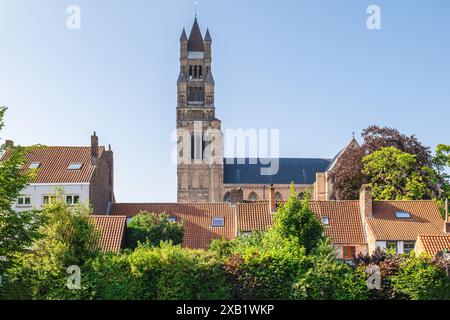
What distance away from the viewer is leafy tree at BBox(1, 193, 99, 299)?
119ft

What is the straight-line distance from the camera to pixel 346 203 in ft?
195

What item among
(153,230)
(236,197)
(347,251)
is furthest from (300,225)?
(236,197)

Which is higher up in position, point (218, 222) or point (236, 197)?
point (236, 197)

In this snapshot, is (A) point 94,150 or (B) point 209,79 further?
(B) point 209,79

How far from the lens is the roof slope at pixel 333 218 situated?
56344 mm

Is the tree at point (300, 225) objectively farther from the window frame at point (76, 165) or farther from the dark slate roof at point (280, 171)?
the dark slate roof at point (280, 171)

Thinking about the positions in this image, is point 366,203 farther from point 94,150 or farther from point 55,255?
point 55,255

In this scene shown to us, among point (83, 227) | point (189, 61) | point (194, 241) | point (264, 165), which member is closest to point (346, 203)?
point (194, 241)

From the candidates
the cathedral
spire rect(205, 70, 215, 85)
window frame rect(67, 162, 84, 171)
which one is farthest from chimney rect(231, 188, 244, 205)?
spire rect(205, 70, 215, 85)

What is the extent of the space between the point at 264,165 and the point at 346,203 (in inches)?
2621

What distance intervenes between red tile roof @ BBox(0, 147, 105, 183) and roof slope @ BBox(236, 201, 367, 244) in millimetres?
10981

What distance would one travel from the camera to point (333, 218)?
57844 mm

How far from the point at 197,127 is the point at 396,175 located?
59.0 meters
